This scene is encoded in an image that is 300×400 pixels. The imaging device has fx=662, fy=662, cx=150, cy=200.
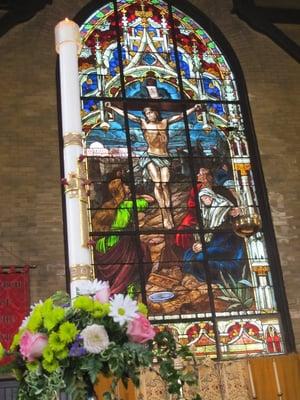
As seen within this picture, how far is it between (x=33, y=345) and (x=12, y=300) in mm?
5881

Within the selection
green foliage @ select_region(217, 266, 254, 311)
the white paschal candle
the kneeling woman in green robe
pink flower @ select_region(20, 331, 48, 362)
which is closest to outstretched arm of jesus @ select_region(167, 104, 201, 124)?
the kneeling woman in green robe

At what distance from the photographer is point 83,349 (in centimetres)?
248

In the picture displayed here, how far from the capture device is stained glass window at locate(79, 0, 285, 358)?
8969 millimetres

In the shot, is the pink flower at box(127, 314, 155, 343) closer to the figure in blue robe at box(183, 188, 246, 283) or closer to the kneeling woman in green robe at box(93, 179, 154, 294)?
the kneeling woman in green robe at box(93, 179, 154, 294)

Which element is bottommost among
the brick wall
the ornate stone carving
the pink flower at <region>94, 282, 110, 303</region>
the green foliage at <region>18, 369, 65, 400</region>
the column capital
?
the green foliage at <region>18, 369, 65, 400</region>

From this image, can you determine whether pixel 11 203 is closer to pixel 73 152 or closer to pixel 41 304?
pixel 73 152

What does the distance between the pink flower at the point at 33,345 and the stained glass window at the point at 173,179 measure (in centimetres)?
630

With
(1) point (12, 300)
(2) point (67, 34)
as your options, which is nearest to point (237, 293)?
(1) point (12, 300)

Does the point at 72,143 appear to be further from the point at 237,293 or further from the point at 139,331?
the point at 237,293

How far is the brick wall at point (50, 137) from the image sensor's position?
28.5ft

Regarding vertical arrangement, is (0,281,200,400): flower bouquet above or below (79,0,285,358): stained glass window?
below

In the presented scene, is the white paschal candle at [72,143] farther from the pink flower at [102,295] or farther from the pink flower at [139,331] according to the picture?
the pink flower at [139,331]

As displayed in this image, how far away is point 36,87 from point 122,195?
6.72 feet

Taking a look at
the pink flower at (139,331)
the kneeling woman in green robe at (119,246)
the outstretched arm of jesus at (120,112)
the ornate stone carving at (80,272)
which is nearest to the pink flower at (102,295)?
the pink flower at (139,331)
